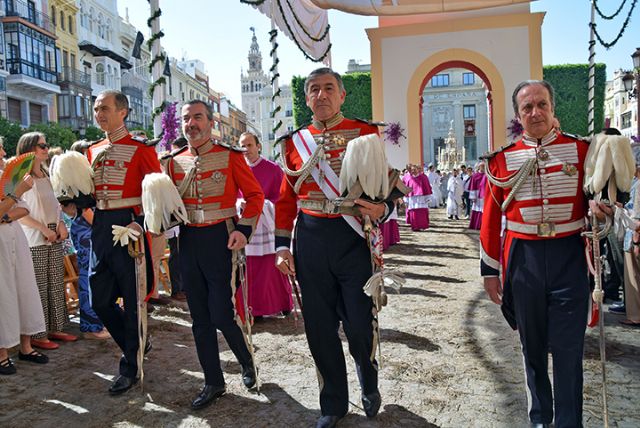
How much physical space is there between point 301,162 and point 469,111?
52.3m

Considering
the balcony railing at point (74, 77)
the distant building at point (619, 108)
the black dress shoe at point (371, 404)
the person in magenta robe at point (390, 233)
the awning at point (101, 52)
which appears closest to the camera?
the black dress shoe at point (371, 404)

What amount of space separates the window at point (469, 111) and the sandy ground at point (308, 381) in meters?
49.1

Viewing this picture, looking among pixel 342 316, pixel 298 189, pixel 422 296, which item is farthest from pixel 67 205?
pixel 422 296

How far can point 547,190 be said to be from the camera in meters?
2.92

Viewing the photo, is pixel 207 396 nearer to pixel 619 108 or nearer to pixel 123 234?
pixel 123 234

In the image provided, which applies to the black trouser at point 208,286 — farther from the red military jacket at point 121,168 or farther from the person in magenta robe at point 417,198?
the person in magenta robe at point 417,198

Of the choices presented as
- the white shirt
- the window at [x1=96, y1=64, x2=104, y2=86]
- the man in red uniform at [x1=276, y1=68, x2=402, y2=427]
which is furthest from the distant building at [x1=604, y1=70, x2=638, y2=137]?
the man in red uniform at [x1=276, y1=68, x2=402, y2=427]

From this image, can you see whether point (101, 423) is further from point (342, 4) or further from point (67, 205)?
point (342, 4)

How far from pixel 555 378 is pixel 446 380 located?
1.27 meters

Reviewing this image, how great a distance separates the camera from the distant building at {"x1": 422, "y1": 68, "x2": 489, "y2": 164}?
52.3 meters

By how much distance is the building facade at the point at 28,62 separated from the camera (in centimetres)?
3250

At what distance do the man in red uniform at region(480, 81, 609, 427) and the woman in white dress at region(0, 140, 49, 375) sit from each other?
12.3 feet

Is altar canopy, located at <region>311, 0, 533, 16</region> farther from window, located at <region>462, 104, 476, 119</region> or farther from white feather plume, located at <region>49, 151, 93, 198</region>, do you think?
window, located at <region>462, 104, 476, 119</region>

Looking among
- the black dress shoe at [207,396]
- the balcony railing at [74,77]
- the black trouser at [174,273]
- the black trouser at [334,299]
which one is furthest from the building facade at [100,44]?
the black trouser at [334,299]
